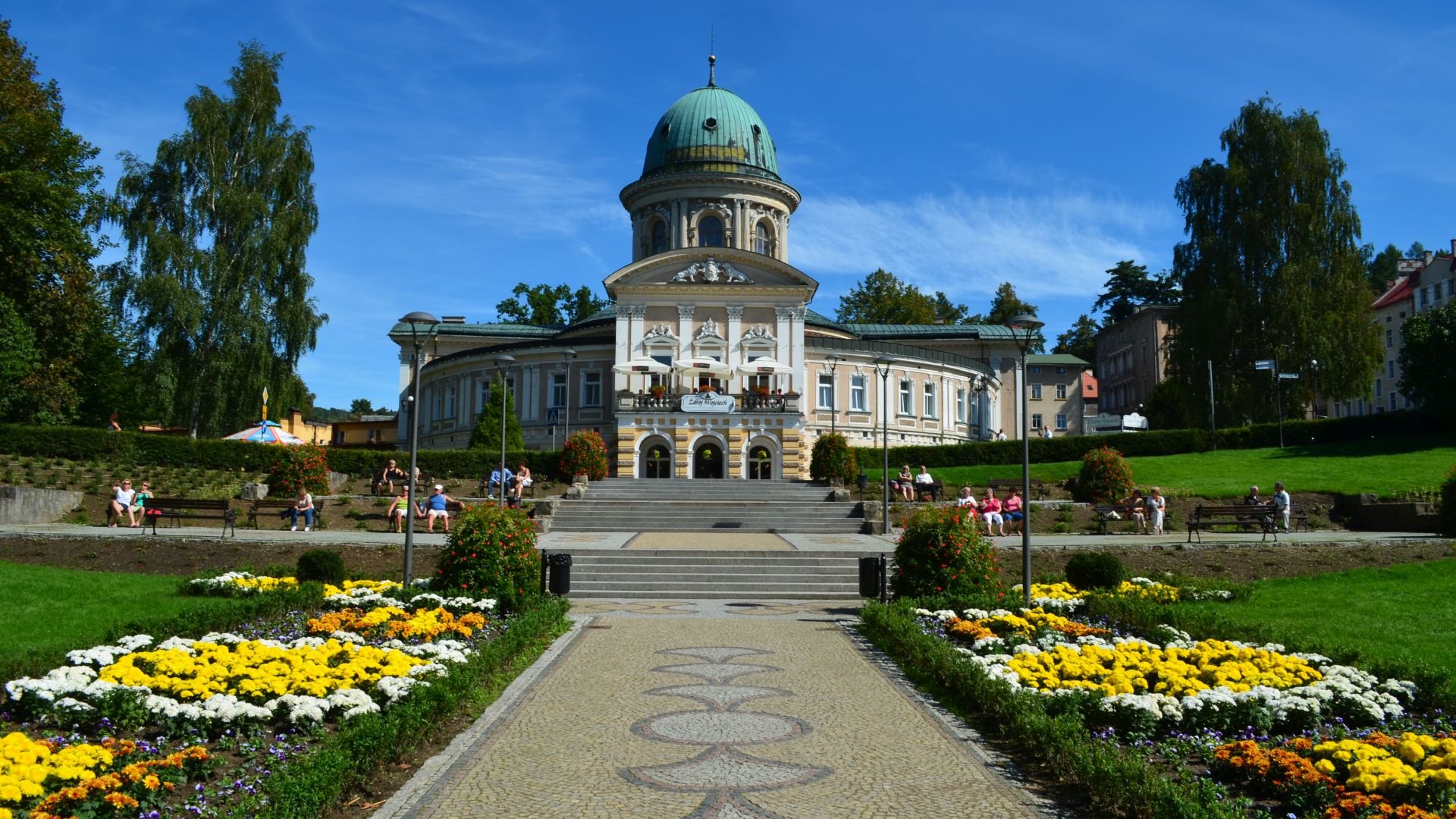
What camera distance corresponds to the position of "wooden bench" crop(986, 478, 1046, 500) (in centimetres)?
3444

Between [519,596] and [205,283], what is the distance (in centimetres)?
3210

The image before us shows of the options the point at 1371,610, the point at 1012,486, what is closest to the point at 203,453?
the point at 1012,486

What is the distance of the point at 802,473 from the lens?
1987 inches

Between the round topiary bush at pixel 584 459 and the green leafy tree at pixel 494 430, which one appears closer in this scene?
the round topiary bush at pixel 584 459

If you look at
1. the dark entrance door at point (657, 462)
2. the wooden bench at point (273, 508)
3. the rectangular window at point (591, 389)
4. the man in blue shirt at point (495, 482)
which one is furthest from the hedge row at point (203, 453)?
the rectangular window at point (591, 389)

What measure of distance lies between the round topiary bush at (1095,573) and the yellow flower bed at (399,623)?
1042 cm

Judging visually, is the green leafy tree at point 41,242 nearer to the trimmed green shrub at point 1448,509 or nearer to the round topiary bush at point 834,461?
the round topiary bush at point 834,461

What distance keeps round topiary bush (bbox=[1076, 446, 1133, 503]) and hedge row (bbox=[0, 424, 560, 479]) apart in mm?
19288

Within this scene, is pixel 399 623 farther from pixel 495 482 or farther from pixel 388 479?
pixel 388 479

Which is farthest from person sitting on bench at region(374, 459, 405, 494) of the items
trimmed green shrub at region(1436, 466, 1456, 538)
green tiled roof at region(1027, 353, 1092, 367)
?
green tiled roof at region(1027, 353, 1092, 367)

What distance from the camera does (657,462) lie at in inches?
1921

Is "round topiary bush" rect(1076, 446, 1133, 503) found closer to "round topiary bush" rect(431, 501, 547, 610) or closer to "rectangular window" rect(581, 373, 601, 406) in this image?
"round topiary bush" rect(431, 501, 547, 610)

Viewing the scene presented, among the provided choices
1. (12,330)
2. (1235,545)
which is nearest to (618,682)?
(1235,545)

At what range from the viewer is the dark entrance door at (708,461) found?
4862 cm
